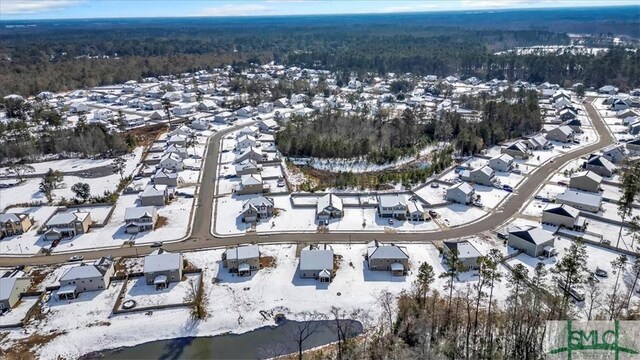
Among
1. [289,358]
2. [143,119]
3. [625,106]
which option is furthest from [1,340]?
[625,106]

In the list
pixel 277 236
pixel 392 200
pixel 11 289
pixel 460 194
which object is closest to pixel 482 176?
pixel 460 194

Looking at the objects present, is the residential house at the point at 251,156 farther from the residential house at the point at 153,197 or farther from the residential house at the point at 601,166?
the residential house at the point at 601,166

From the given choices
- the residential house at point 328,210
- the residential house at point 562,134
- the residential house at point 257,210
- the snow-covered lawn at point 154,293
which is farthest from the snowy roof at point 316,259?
the residential house at point 562,134

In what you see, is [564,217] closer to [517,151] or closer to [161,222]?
[517,151]

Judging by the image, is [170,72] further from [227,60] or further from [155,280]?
[155,280]

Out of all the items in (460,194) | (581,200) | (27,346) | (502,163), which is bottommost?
(27,346)

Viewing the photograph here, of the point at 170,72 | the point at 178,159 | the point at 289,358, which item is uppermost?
the point at 170,72

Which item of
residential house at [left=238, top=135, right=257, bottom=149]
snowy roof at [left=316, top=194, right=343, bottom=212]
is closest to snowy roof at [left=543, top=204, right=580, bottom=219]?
snowy roof at [left=316, top=194, right=343, bottom=212]
